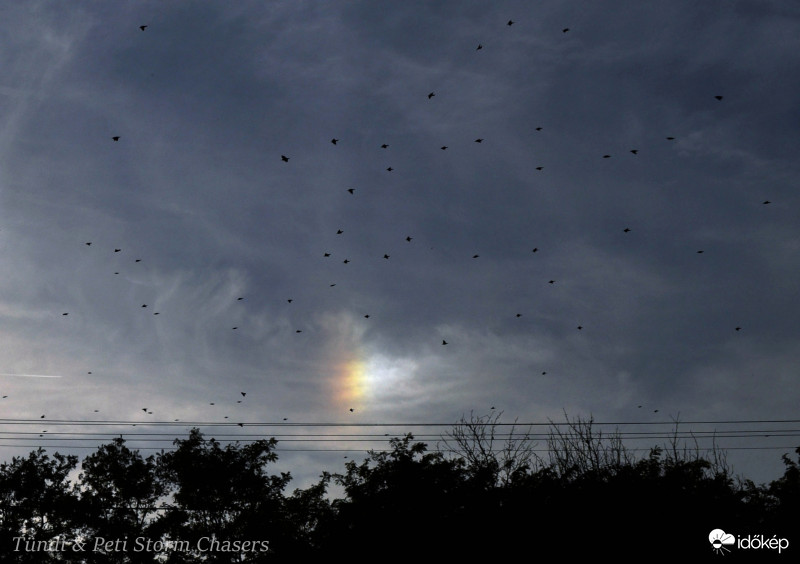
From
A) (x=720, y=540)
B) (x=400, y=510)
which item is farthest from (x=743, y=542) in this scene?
(x=400, y=510)

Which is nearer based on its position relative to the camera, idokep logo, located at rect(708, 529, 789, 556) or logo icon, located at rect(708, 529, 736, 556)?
idokep logo, located at rect(708, 529, 789, 556)

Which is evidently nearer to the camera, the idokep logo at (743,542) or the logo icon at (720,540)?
the idokep logo at (743,542)

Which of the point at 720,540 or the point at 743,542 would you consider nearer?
the point at 743,542

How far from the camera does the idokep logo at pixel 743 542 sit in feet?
87.5

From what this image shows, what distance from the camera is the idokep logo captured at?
26672 mm

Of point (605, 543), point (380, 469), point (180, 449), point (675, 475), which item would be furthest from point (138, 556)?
point (675, 475)

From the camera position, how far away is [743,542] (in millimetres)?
27078

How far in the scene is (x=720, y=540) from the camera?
27297mm

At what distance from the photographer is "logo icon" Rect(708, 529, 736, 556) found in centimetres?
2697

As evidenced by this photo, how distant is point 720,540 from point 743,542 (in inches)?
36.1

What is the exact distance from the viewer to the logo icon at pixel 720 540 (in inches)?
1062

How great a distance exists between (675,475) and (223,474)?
3482 cm

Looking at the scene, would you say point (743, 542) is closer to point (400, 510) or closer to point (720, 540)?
point (720, 540)

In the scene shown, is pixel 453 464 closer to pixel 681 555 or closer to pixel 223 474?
pixel 681 555
